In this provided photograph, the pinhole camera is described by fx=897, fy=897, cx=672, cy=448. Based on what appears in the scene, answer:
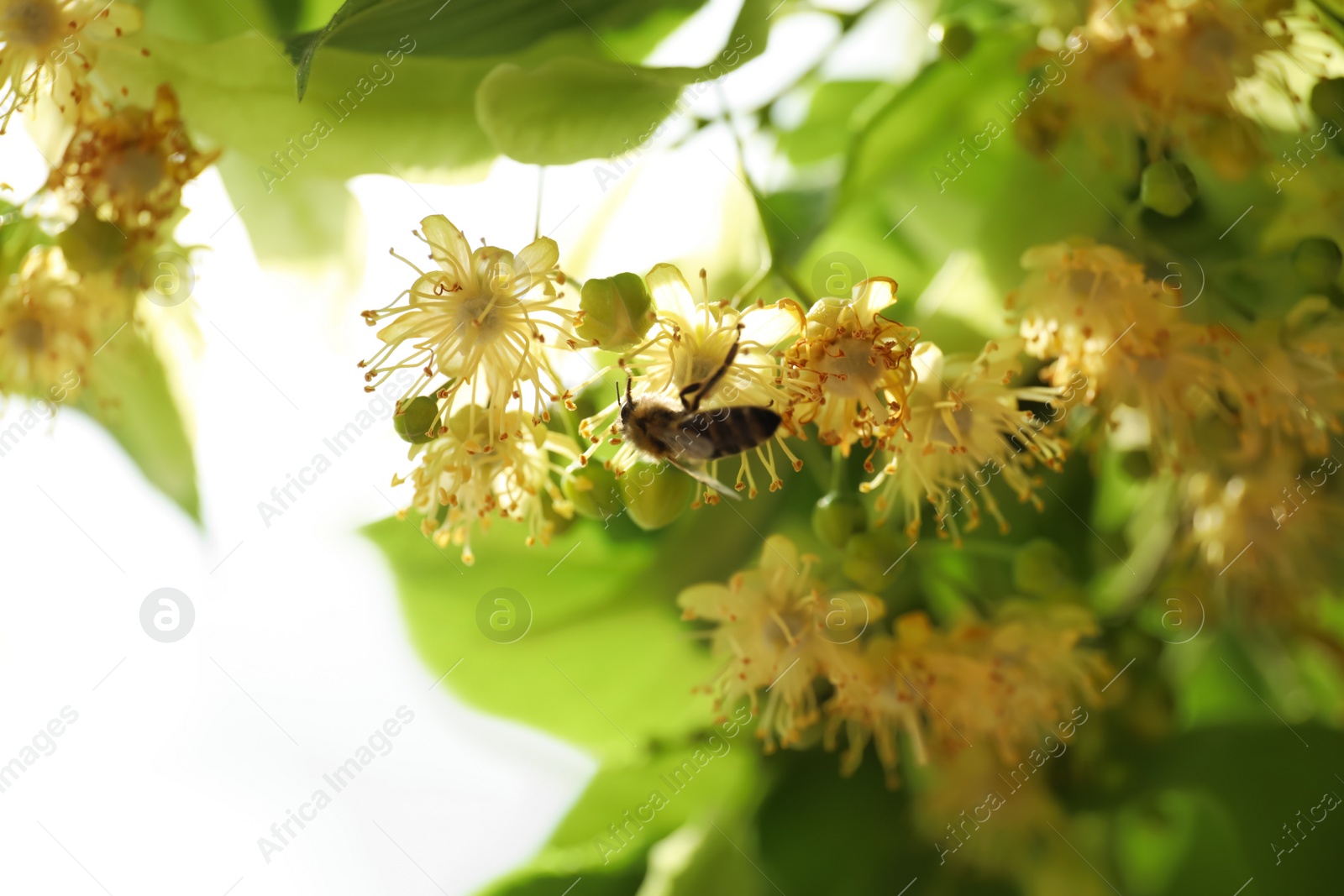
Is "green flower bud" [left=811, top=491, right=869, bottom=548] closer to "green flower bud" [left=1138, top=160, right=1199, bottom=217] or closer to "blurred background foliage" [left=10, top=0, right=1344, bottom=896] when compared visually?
"blurred background foliage" [left=10, top=0, right=1344, bottom=896]

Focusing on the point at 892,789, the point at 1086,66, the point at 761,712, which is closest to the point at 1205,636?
the point at 892,789

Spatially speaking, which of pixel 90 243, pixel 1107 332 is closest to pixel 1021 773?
pixel 1107 332

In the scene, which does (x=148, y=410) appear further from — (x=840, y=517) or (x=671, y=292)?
(x=840, y=517)

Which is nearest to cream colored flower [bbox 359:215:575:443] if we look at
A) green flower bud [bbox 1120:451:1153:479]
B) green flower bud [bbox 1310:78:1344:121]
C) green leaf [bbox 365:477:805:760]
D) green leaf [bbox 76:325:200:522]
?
green leaf [bbox 365:477:805:760]

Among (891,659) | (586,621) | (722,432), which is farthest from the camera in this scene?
(586,621)

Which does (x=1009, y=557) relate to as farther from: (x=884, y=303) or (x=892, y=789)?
(x=884, y=303)

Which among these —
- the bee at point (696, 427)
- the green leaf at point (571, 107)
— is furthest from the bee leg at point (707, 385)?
the green leaf at point (571, 107)
